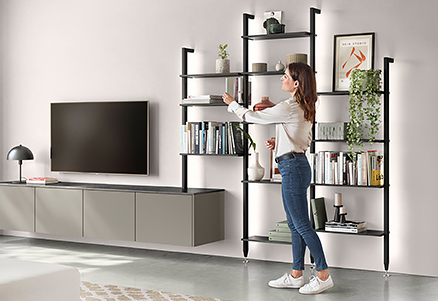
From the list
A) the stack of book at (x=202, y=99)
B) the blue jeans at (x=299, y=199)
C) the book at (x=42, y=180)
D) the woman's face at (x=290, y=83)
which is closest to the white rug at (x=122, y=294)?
the blue jeans at (x=299, y=199)

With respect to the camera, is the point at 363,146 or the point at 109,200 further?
the point at 109,200

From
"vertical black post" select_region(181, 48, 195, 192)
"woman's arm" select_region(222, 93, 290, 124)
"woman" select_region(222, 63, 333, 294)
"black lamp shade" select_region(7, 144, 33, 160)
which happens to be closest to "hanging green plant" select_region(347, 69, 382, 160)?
"woman" select_region(222, 63, 333, 294)

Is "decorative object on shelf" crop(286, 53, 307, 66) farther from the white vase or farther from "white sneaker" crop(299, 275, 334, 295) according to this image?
"white sneaker" crop(299, 275, 334, 295)

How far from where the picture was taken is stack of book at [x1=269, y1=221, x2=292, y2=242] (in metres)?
4.95

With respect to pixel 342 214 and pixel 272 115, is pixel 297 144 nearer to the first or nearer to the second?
pixel 272 115

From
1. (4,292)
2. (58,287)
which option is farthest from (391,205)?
(4,292)

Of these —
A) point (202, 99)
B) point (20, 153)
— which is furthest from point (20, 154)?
point (202, 99)

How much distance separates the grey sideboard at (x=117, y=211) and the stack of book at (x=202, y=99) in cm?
78

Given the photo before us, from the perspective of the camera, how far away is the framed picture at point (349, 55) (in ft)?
15.8

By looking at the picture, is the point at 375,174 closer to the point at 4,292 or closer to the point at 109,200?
the point at 109,200

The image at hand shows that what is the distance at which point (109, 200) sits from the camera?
5.43m

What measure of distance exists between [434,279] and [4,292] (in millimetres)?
3190

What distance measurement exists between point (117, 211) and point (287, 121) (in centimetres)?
204

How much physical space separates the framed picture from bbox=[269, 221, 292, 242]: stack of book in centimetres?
118
